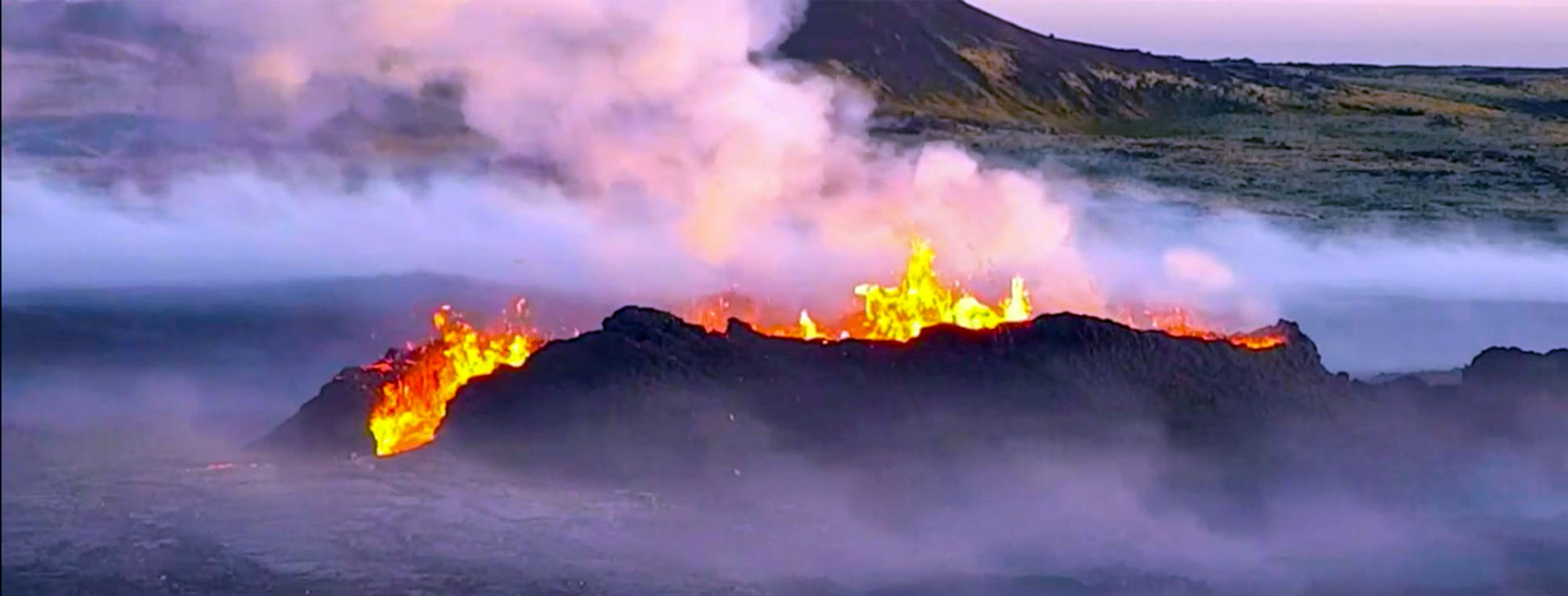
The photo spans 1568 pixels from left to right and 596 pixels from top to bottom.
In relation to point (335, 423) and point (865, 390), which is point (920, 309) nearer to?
point (865, 390)

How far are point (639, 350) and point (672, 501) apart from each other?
2112mm

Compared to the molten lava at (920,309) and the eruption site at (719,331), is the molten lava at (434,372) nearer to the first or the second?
the eruption site at (719,331)

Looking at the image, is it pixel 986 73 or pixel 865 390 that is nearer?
pixel 865 390

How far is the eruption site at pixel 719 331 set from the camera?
2630 cm

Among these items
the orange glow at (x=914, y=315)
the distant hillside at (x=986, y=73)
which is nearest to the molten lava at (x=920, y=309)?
the orange glow at (x=914, y=315)

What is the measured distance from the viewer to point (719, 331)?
2764 cm

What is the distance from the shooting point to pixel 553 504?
25.2m

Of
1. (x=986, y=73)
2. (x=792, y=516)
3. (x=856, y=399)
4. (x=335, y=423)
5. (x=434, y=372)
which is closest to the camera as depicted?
(x=792, y=516)

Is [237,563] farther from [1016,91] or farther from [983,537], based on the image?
[1016,91]

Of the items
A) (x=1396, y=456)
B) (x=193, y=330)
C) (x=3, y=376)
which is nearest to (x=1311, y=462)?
(x=1396, y=456)

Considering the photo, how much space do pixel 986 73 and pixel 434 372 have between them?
82.2 ft

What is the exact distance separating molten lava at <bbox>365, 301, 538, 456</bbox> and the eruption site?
0.5 inches

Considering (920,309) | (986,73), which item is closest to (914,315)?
(920,309)

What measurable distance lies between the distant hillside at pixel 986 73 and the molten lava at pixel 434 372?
1328cm
